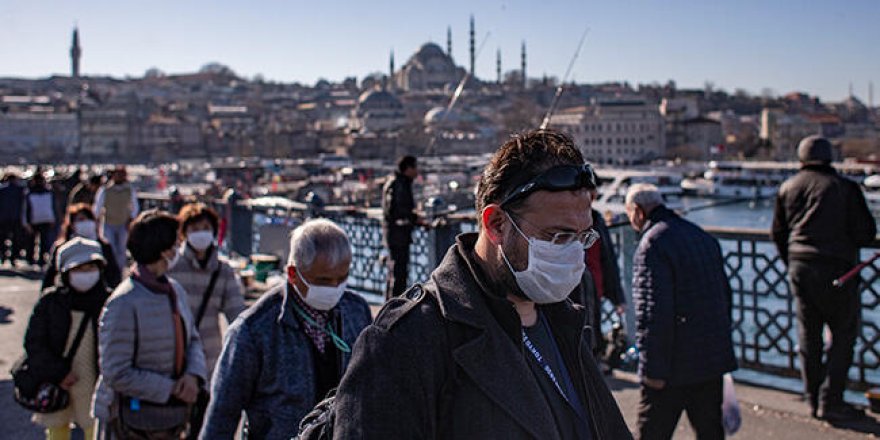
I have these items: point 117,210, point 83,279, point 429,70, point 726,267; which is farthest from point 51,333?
point 429,70

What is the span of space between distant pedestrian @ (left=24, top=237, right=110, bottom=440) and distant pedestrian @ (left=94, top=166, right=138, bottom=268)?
415cm

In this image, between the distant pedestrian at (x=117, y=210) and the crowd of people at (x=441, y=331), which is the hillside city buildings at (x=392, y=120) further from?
the crowd of people at (x=441, y=331)

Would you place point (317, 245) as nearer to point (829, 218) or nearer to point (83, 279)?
point (83, 279)

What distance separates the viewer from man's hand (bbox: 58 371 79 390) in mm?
3214

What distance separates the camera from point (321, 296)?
237 cm

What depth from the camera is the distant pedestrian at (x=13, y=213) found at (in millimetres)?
9820

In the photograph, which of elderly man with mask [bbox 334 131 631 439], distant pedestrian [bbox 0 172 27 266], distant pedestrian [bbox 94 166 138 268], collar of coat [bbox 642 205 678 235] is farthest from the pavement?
distant pedestrian [bbox 0 172 27 266]

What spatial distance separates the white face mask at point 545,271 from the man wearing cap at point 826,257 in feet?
8.58

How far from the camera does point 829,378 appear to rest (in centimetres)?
385

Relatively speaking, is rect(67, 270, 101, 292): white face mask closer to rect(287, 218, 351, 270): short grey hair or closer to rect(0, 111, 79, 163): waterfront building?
rect(287, 218, 351, 270): short grey hair

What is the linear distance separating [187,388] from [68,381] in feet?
1.76

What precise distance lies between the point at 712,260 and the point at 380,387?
6.44ft

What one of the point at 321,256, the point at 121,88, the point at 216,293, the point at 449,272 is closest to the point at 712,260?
the point at 321,256

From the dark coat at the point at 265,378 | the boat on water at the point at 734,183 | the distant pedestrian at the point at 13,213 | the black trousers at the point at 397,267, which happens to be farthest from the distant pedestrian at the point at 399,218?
the boat on water at the point at 734,183
